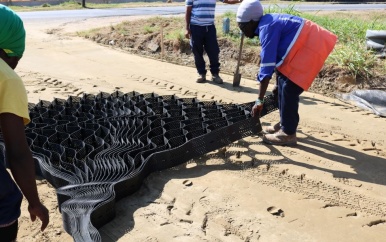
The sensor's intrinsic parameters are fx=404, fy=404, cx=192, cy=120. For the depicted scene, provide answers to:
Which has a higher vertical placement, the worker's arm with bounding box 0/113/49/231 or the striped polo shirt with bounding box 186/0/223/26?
the striped polo shirt with bounding box 186/0/223/26

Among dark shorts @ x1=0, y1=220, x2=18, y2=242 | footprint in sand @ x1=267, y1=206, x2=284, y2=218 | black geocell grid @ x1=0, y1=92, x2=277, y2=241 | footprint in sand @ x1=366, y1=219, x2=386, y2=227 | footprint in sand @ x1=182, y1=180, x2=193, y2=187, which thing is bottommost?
footprint in sand @ x1=182, y1=180, x2=193, y2=187

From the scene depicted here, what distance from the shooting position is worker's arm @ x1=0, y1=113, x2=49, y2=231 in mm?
1489

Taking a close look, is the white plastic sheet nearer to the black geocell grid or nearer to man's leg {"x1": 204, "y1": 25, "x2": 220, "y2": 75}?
the black geocell grid

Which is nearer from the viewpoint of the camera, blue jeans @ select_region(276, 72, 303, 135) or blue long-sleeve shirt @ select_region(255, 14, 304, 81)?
blue long-sleeve shirt @ select_region(255, 14, 304, 81)

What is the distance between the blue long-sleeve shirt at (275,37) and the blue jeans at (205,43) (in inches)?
106

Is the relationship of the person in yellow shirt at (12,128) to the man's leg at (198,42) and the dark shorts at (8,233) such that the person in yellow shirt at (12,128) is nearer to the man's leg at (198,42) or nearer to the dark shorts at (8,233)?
the dark shorts at (8,233)

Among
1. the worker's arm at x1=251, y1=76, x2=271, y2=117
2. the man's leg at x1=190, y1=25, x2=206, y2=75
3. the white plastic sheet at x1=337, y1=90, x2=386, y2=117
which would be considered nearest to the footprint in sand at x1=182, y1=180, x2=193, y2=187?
the worker's arm at x1=251, y1=76, x2=271, y2=117

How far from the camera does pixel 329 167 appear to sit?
3.26m

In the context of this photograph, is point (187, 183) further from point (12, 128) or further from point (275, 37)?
point (12, 128)

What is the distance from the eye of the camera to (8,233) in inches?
64.2

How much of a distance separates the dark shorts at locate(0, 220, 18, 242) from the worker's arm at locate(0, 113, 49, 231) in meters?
0.10

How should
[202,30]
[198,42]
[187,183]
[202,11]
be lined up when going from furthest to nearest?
[198,42], [202,30], [202,11], [187,183]

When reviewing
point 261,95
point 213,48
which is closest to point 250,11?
point 261,95

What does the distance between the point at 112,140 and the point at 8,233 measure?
1866 mm
